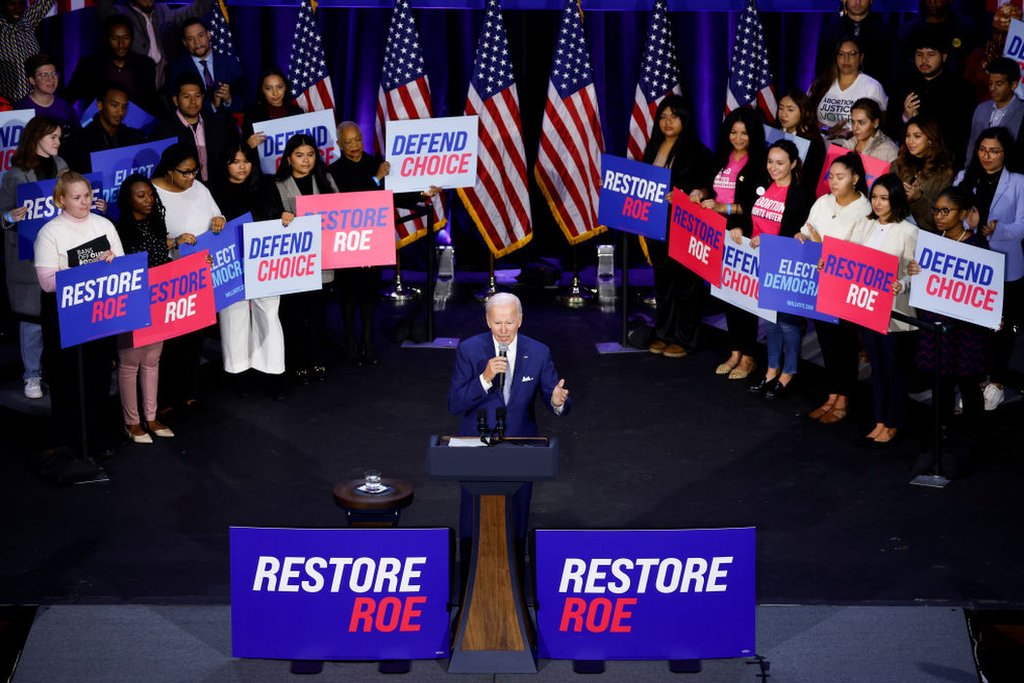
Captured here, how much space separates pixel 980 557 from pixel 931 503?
2.73ft

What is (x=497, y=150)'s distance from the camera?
13.5 meters

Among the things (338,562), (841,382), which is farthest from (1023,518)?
(338,562)

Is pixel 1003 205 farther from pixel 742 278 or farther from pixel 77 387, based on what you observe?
pixel 77 387

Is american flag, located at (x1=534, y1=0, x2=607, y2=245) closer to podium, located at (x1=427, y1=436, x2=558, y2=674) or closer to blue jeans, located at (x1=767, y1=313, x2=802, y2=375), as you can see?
blue jeans, located at (x1=767, y1=313, x2=802, y2=375)

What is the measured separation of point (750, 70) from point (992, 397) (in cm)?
427

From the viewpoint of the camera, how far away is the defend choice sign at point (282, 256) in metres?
9.80

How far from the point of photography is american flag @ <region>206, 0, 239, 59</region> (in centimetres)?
1262

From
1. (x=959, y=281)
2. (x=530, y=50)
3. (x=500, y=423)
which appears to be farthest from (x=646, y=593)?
(x=530, y=50)

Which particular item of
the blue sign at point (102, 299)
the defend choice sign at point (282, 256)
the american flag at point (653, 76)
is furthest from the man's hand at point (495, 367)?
the american flag at point (653, 76)

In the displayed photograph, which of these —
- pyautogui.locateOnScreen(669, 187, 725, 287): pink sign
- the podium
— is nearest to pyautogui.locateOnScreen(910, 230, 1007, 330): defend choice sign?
pyautogui.locateOnScreen(669, 187, 725, 287): pink sign

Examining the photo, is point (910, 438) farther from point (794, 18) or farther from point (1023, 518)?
point (794, 18)

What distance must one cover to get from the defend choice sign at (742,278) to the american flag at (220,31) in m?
5.00

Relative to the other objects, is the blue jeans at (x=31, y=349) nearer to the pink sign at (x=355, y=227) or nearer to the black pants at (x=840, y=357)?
the pink sign at (x=355, y=227)

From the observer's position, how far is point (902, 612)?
261 inches
